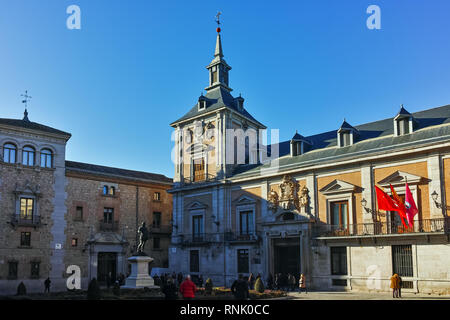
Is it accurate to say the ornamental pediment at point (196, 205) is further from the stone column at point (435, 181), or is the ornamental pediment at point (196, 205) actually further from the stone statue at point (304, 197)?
the stone column at point (435, 181)

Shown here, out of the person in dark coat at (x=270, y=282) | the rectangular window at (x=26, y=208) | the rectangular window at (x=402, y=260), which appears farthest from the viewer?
the rectangular window at (x=26, y=208)

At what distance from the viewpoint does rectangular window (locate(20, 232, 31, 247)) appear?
3572 centimetres

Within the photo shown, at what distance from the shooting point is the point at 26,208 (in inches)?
1435

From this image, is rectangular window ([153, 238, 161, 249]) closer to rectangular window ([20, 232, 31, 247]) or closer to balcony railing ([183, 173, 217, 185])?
balcony railing ([183, 173, 217, 185])

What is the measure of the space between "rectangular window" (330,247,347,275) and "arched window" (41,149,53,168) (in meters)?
24.5

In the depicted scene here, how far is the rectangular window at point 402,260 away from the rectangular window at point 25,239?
27.4 metres

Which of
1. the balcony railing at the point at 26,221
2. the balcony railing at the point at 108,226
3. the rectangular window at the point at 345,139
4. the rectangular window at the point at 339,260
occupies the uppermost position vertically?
the rectangular window at the point at 345,139

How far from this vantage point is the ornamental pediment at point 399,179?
1029 inches

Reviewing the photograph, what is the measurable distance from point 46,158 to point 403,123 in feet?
93.1

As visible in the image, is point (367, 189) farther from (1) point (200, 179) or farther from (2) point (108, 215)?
(2) point (108, 215)

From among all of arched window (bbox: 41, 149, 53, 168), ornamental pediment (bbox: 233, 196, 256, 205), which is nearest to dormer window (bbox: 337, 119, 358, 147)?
ornamental pediment (bbox: 233, 196, 256, 205)

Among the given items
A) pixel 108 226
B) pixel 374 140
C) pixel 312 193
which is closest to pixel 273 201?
pixel 312 193

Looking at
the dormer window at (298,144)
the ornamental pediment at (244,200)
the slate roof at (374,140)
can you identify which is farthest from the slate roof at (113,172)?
the dormer window at (298,144)

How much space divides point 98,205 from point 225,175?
40.8 feet
